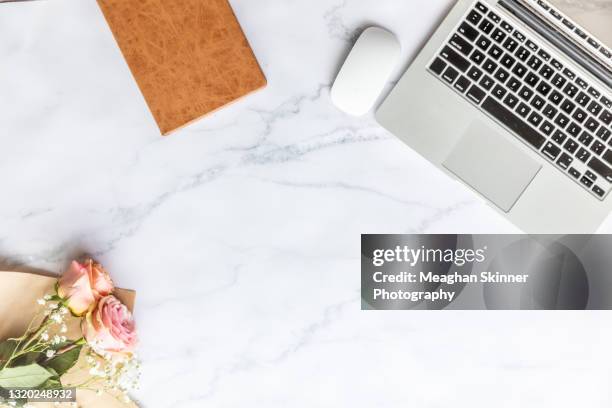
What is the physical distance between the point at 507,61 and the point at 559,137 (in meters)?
0.12

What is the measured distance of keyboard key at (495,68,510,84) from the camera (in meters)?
0.71

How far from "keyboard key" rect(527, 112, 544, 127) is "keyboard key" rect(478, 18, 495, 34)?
12 centimetres

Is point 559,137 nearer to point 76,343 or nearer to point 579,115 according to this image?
point 579,115

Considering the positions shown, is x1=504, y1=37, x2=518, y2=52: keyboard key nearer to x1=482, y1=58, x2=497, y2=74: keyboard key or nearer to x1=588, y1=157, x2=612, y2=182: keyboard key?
x1=482, y1=58, x2=497, y2=74: keyboard key

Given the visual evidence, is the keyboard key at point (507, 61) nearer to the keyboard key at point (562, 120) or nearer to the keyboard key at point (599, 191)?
the keyboard key at point (562, 120)

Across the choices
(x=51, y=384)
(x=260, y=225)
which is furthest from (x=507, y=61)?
(x=51, y=384)

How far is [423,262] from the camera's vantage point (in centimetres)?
78

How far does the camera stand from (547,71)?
0.71 metres

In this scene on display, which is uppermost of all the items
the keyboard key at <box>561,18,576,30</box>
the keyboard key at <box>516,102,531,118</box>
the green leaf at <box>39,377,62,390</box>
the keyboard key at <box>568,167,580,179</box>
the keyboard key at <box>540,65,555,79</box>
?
the keyboard key at <box>561,18,576,30</box>

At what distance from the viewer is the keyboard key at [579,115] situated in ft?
2.32

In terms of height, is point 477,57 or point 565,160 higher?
point 477,57

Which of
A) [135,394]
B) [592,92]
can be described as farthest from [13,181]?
[592,92]

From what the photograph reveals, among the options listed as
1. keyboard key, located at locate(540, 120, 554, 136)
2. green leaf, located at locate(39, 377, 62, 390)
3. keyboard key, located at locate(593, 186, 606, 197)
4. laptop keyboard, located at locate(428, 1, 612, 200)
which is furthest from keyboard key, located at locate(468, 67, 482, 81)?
green leaf, located at locate(39, 377, 62, 390)

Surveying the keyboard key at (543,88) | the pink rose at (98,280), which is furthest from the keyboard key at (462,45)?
the pink rose at (98,280)
